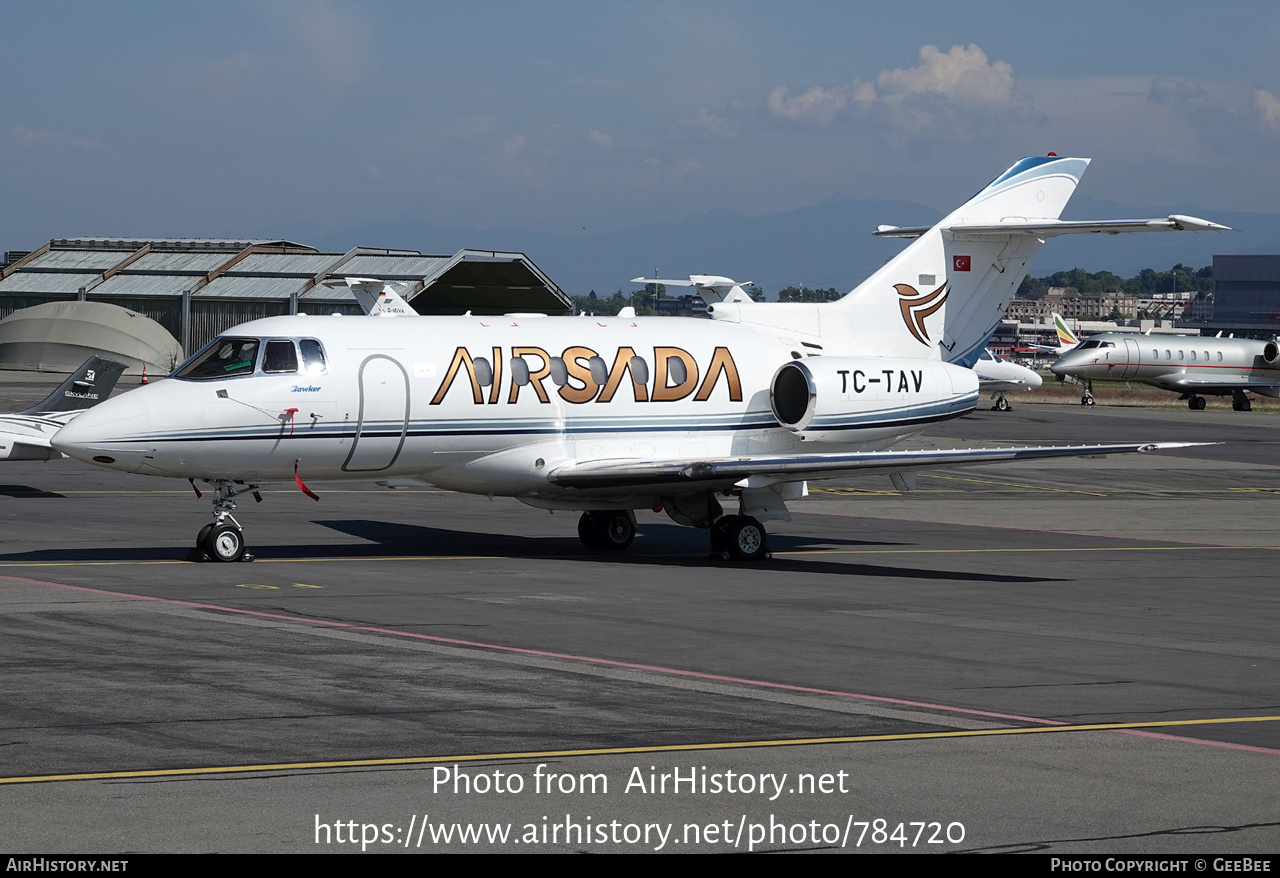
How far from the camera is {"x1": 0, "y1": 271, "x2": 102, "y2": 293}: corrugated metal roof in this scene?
372 ft

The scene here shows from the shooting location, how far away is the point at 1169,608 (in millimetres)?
20969

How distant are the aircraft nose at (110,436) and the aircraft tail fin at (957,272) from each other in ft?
42.9

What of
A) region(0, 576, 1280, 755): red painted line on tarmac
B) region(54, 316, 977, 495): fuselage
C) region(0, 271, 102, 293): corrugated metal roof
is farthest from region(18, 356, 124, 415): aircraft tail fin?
region(0, 271, 102, 293): corrugated metal roof

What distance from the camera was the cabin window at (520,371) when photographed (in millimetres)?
24859

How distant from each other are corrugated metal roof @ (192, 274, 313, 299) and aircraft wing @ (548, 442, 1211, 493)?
80553 millimetres

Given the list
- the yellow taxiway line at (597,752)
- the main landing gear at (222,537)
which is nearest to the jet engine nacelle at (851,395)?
the main landing gear at (222,537)

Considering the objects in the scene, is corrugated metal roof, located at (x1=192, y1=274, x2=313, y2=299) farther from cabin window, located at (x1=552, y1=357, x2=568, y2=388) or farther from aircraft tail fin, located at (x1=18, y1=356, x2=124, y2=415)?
cabin window, located at (x1=552, y1=357, x2=568, y2=388)

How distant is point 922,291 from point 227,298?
8246 cm

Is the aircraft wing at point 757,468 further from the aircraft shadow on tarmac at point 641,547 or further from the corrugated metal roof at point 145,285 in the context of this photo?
the corrugated metal roof at point 145,285

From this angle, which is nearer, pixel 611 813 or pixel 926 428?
pixel 611 813

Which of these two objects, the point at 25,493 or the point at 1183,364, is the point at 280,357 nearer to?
the point at 25,493

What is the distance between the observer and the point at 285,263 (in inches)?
4232
